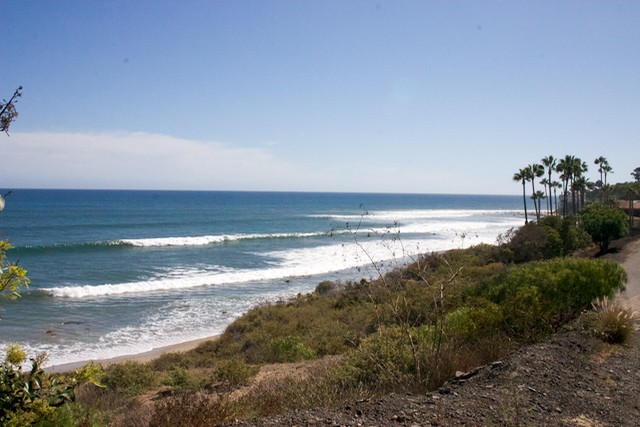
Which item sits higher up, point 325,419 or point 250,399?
point 325,419

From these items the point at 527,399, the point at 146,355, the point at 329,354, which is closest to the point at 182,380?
the point at 329,354

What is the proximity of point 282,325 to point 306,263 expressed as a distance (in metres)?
20.2

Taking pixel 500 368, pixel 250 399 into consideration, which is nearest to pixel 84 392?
pixel 250 399

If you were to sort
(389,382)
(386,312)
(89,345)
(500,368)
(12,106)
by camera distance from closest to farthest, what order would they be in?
(12,106), (500,368), (389,382), (386,312), (89,345)

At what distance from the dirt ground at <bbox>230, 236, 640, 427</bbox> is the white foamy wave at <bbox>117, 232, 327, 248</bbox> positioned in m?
45.0

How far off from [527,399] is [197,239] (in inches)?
1957

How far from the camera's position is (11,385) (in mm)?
→ 3709

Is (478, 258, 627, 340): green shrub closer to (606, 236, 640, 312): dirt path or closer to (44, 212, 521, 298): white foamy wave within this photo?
(606, 236, 640, 312): dirt path

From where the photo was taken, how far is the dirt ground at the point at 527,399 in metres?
5.30

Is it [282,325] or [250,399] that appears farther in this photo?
[282,325]

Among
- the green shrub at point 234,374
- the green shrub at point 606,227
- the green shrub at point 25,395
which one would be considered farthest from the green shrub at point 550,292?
the green shrub at point 606,227

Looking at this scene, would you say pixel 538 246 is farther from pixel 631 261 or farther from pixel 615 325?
pixel 615 325

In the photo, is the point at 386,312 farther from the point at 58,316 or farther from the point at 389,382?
the point at 58,316

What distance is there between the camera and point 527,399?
5930mm
